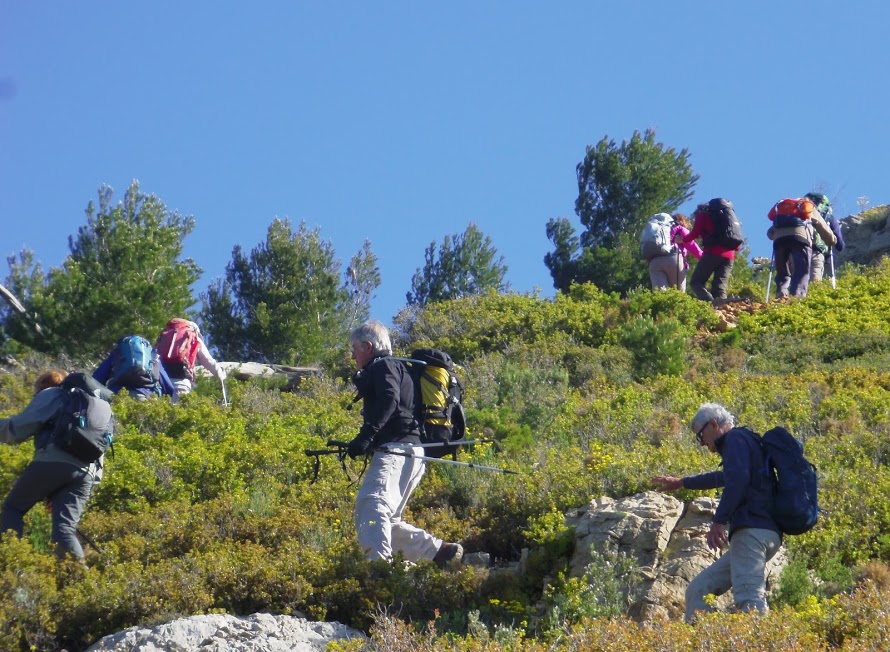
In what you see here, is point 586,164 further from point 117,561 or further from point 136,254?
point 117,561

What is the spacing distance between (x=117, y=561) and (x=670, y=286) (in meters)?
12.4

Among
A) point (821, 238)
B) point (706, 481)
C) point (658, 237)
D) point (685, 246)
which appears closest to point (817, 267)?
point (821, 238)

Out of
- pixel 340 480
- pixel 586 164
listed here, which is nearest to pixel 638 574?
pixel 340 480

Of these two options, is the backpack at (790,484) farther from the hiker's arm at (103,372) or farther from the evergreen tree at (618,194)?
the evergreen tree at (618,194)

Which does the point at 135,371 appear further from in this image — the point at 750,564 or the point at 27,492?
the point at 750,564

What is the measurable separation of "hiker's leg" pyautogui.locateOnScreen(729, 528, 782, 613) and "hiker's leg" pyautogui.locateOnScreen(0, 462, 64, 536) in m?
4.56

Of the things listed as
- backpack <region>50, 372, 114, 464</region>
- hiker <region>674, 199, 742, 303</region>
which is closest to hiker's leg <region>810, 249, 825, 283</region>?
hiker <region>674, 199, 742, 303</region>

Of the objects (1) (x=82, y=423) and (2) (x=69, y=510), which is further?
(2) (x=69, y=510)

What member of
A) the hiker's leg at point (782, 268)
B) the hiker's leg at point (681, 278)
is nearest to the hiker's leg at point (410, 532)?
the hiker's leg at point (681, 278)

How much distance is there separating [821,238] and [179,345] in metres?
10.1

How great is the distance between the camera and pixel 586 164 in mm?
29000

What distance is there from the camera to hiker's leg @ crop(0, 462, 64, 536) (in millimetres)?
8930

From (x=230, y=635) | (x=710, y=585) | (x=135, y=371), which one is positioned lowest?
(x=230, y=635)

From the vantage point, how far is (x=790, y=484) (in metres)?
7.57
